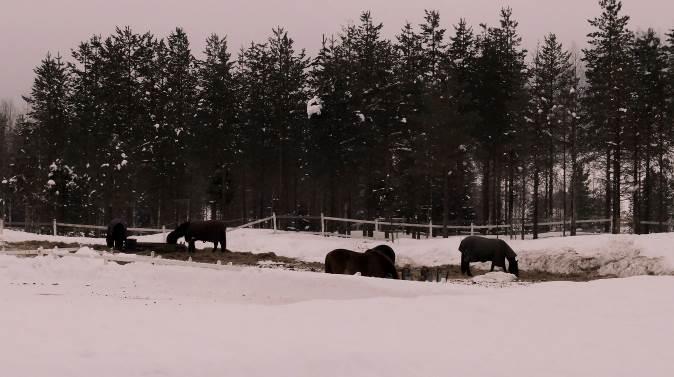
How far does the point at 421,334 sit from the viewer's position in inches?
327

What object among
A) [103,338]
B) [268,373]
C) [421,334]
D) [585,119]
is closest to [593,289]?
[421,334]

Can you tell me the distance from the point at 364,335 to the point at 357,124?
106 feet

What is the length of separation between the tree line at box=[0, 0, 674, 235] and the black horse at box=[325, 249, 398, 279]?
17458 millimetres

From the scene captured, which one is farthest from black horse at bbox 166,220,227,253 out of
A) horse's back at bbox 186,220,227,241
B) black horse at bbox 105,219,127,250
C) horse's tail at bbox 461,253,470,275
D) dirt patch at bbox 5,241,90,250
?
horse's tail at bbox 461,253,470,275

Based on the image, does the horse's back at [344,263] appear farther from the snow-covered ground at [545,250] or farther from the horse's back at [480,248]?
the snow-covered ground at [545,250]

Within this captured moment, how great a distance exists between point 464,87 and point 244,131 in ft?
58.7

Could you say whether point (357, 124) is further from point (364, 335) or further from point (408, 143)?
point (364, 335)

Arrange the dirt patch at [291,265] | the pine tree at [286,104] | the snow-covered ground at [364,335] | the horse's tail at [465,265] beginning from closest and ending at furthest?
1. the snow-covered ground at [364,335]
2. the dirt patch at [291,265]
3. the horse's tail at [465,265]
4. the pine tree at [286,104]

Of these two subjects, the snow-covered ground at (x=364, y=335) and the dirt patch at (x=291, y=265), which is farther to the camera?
the dirt patch at (x=291, y=265)

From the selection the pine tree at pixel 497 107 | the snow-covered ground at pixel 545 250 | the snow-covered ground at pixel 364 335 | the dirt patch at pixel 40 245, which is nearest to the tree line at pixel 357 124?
the pine tree at pixel 497 107

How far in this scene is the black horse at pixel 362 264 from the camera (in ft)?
55.7

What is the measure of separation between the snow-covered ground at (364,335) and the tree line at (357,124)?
23.1m

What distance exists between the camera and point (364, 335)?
7977 millimetres

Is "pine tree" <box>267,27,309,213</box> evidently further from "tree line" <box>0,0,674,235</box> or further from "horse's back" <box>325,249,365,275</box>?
"horse's back" <box>325,249,365,275</box>
